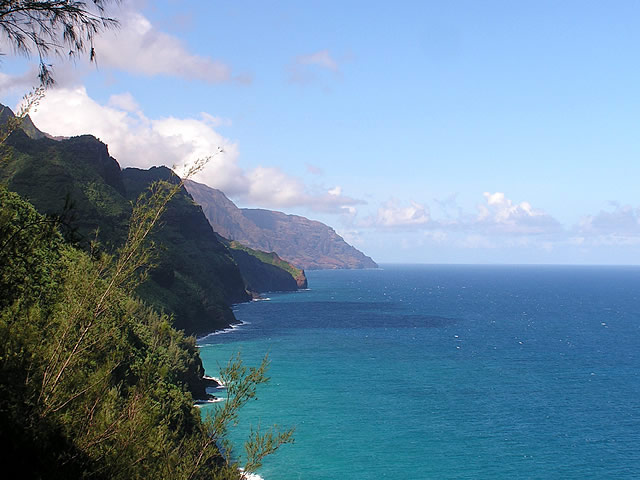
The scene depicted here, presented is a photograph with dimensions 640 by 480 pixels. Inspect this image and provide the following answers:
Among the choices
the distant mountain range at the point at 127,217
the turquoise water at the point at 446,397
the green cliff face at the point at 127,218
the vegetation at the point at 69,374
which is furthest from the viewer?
the green cliff face at the point at 127,218

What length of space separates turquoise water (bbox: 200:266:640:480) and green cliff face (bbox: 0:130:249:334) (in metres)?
11.7

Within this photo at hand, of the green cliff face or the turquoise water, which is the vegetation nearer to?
the turquoise water

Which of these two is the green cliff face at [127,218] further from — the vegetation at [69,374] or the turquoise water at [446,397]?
the vegetation at [69,374]

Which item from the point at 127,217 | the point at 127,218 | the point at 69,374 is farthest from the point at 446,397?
the point at 127,217

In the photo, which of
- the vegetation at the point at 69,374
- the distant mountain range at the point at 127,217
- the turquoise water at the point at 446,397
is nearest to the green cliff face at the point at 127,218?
the distant mountain range at the point at 127,217

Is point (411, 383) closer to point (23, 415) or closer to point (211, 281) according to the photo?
point (23, 415)

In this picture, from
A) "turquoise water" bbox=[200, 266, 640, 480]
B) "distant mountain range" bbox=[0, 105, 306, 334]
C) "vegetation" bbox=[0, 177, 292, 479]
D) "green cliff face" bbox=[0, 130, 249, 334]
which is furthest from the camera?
"green cliff face" bbox=[0, 130, 249, 334]

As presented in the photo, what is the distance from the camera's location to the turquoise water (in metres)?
42.6

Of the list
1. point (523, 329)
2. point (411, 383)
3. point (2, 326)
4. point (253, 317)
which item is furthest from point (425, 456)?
point (253, 317)

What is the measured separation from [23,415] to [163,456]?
6064mm

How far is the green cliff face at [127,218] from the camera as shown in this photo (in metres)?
78.6

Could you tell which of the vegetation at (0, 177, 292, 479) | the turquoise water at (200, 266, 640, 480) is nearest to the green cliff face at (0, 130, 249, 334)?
the turquoise water at (200, 266, 640, 480)

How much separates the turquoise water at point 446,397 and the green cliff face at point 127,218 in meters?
11.7

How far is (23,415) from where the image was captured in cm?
863
